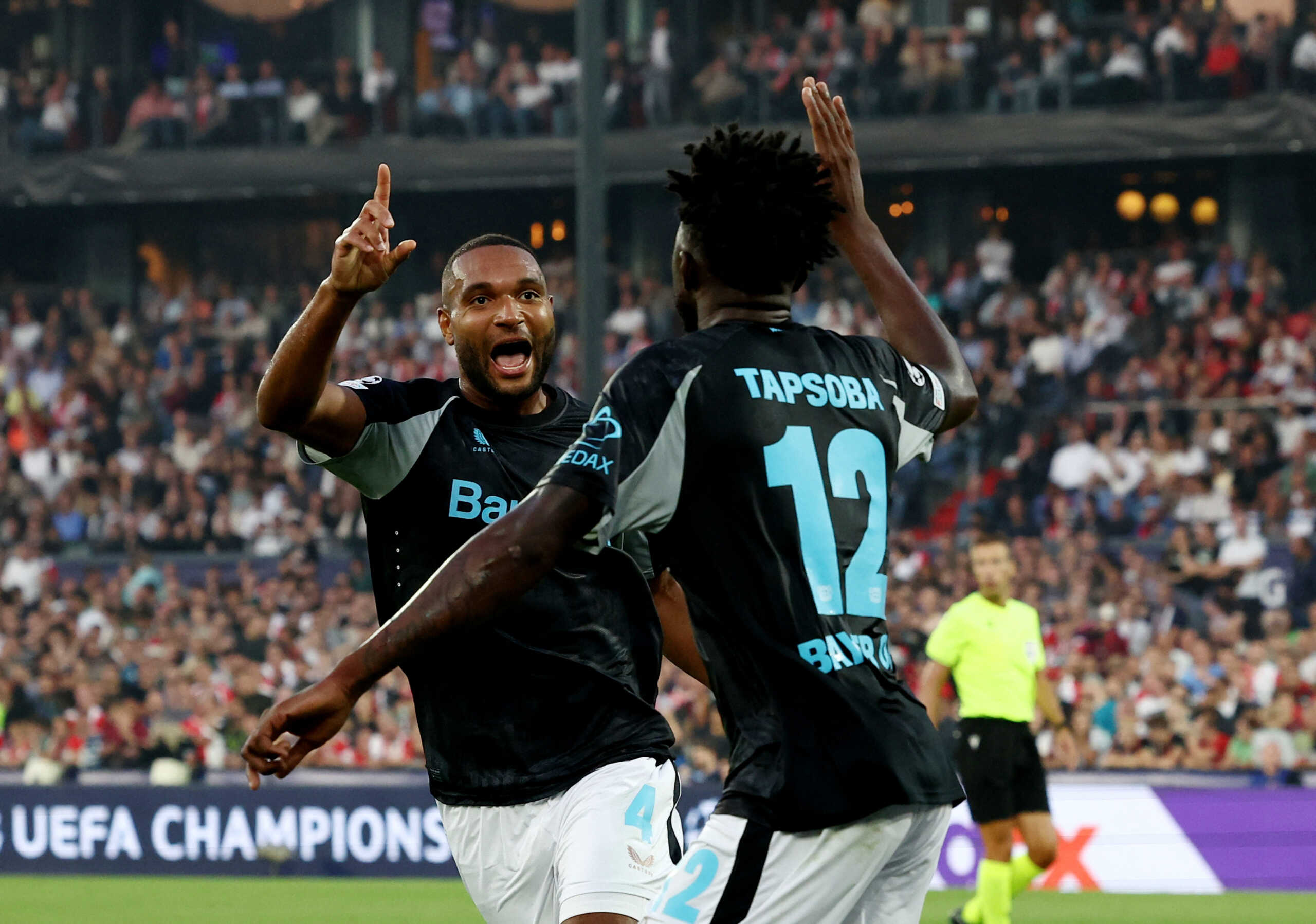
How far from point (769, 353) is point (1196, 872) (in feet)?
33.4

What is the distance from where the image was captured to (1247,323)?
19.9 meters

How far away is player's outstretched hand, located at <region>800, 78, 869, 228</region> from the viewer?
13.2 ft

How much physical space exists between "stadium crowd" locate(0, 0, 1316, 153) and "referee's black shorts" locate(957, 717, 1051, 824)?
13860mm

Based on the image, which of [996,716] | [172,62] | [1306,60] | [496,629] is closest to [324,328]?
[496,629]

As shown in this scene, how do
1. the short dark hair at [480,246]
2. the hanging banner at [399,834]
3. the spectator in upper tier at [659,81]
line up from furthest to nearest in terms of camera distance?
the spectator in upper tier at [659,81] → the hanging banner at [399,834] → the short dark hair at [480,246]

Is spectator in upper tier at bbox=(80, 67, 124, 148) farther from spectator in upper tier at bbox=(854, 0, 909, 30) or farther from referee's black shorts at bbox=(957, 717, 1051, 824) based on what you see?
referee's black shorts at bbox=(957, 717, 1051, 824)

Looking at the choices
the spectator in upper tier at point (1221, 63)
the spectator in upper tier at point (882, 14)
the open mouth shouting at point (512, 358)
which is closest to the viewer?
the open mouth shouting at point (512, 358)

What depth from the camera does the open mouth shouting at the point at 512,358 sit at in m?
4.86

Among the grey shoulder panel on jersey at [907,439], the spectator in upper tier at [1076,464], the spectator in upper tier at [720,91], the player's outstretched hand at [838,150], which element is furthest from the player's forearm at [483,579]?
the spectator in upper tier at [720,91]

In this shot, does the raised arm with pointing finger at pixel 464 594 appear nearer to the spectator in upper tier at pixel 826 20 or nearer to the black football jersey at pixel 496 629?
the black football jersey at pixel 496 629

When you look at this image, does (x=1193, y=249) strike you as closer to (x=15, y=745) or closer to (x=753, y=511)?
(x=15, y=745)

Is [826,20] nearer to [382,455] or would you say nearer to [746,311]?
[382,455]

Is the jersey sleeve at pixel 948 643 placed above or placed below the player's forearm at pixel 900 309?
below

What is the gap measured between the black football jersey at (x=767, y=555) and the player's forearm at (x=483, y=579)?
5cm
